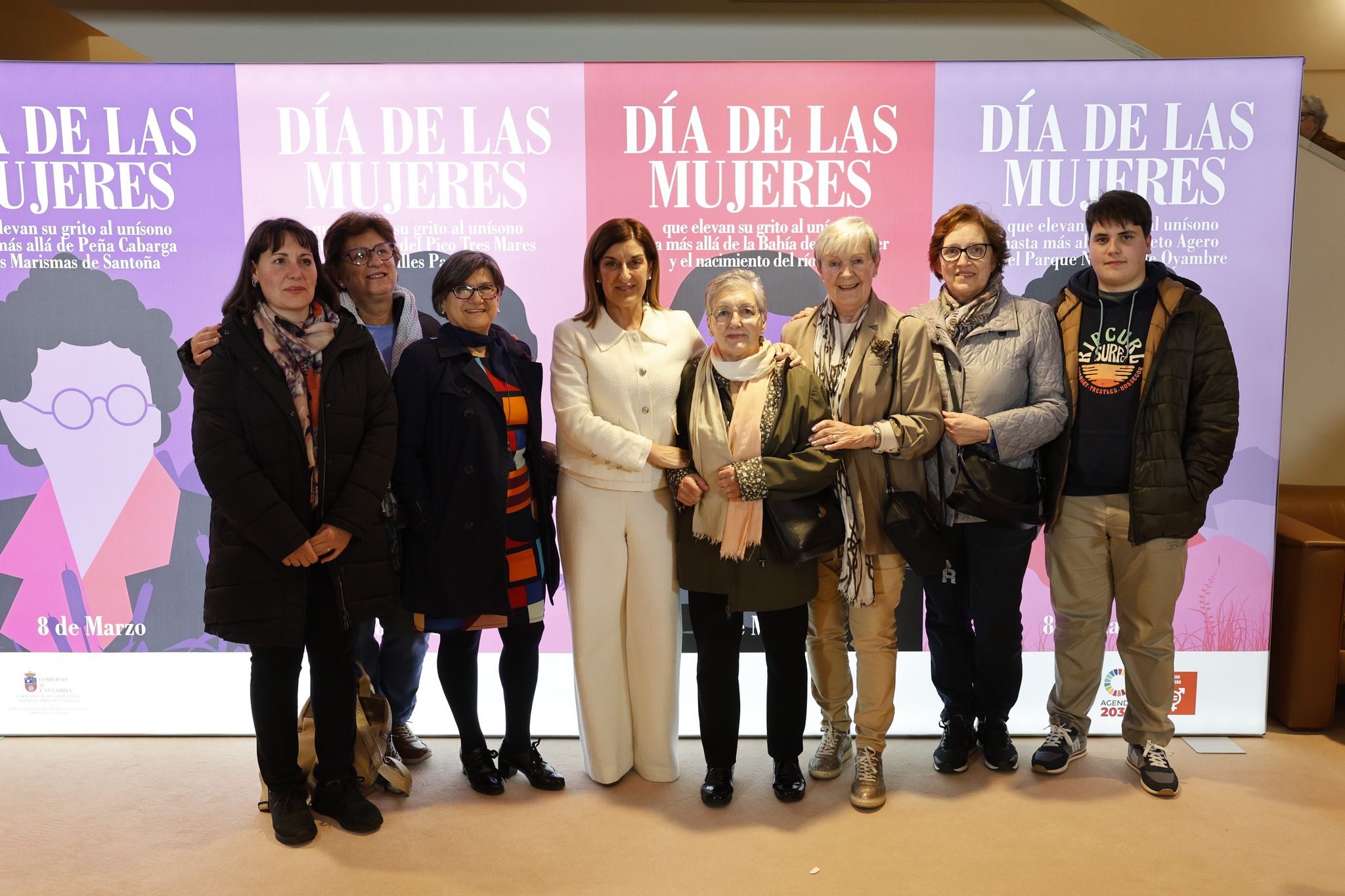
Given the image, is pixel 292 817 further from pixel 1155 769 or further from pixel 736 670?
pixel 1155 769

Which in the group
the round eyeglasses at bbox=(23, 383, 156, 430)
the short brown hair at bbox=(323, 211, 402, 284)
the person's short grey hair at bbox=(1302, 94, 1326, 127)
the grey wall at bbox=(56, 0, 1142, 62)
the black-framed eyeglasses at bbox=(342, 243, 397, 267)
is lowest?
the round eyeglasses at bbox=(23, 383, 156, 430)

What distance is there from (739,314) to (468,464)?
934 millimetres

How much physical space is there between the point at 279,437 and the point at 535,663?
1110mm

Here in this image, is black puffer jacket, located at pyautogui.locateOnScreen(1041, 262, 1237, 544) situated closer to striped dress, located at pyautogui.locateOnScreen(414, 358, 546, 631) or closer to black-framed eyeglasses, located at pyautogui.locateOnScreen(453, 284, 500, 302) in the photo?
striped dress, located at pyautogui.locateOnScreen(414, 358, 546, 631)

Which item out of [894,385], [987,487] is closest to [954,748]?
[987,487]

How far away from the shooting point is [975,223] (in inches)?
112

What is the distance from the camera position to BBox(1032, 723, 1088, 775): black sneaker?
3102 mm

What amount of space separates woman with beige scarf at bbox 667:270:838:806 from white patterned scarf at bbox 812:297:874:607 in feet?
0.19

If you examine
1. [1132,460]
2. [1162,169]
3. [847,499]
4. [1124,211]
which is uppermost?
[1162,169]

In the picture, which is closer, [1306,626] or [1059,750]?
[1059,750]

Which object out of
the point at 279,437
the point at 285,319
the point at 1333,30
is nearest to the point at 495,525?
the point at 279,437

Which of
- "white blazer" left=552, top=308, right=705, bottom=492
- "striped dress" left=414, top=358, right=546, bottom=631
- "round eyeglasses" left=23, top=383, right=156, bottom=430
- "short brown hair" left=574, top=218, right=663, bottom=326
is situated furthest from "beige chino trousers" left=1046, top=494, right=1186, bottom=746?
"round eyeglasses" left=23, top=383, right=156, bottom=430

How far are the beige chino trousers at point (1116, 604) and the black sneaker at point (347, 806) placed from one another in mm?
2330

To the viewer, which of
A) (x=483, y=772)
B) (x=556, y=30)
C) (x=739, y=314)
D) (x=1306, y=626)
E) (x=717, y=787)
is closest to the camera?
(x=739, y=314)
